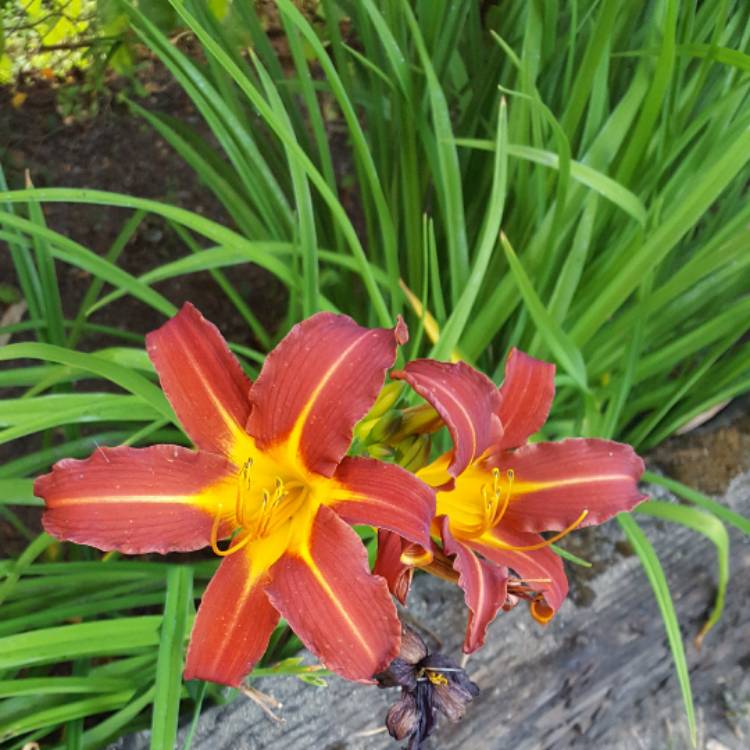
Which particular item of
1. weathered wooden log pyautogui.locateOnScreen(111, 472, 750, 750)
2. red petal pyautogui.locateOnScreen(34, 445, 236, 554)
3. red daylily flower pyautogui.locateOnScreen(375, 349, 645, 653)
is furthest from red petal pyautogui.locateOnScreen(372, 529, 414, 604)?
weathered wooden log pyautogui.locateOnScreen(111, 472, 750, 750)

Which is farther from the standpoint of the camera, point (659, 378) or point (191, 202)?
point (191, 202)

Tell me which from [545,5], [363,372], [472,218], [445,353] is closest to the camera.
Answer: [363,372]

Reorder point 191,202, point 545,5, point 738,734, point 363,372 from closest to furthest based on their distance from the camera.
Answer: point 363,372 → point 545,5 → point 738,734 → point 191,202

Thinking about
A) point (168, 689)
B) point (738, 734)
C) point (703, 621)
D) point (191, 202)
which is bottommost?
point (738, 734)

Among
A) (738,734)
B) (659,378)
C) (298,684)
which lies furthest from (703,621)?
(298,684)

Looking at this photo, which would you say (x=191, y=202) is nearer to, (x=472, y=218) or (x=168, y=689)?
(x=472, y=218)

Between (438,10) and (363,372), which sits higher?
(438,10)

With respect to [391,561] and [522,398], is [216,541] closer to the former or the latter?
[391,561]

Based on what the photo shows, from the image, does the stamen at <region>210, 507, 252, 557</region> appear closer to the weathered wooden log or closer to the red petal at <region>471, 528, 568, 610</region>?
the red petal at <region>471, 528, 568, 610</region>
